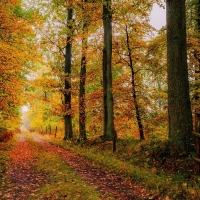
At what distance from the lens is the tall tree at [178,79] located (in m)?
7.95

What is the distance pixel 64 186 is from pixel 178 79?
5.24 meters

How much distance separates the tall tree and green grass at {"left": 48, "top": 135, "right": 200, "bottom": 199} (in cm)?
78

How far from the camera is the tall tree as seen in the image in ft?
26.1

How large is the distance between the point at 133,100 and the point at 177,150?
6.71 metres

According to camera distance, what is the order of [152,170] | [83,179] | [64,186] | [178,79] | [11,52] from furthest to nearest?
[11,52] < [178,79] < [152,170] < [83,179] < [64,186]

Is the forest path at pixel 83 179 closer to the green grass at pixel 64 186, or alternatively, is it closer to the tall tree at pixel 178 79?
the green grass at pixel 64 186

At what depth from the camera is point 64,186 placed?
638 cm

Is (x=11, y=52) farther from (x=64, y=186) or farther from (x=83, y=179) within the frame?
(x=64, y=186)

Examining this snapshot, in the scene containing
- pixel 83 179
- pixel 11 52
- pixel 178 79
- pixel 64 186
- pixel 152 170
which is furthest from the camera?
pixel 11 52

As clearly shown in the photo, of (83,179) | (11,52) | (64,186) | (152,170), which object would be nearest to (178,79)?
(152,170)

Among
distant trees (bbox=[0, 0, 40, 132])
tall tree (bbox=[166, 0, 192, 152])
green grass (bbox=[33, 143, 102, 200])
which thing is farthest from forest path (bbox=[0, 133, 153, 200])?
distant trees (bbox=[0, 0, 40, 132])

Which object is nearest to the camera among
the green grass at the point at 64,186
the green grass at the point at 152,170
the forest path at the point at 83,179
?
the green grass at the point at 152,170

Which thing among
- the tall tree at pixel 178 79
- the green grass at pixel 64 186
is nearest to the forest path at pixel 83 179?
the green grass at pixel 64 186

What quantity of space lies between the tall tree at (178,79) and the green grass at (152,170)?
0.78m
